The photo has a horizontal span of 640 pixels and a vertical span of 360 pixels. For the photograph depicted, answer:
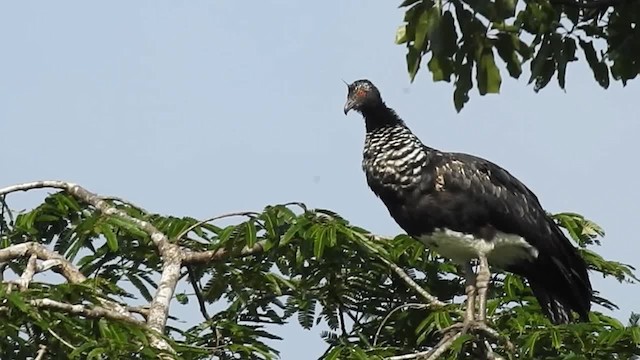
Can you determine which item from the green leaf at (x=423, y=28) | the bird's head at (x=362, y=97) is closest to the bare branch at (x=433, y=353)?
the bird's head at (x=362, y=97)

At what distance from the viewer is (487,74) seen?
2.64 metres

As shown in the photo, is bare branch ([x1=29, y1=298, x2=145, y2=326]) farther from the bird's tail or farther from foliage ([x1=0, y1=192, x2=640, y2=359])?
the bird's tail

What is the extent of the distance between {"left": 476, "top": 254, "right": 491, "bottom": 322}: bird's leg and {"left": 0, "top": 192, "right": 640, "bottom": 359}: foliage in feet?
0.27

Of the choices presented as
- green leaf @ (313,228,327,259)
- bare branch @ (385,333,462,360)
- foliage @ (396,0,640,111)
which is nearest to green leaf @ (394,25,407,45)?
Result: foliage @ (396,0,640,111)

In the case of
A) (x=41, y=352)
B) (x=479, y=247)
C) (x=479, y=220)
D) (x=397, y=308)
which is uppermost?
(x=479, y=220)

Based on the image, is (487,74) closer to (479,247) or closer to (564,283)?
(479,247)

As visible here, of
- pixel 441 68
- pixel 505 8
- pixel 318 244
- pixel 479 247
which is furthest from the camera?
pixel 479 247

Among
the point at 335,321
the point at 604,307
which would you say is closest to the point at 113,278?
the point at 335,321

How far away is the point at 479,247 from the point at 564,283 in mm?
385

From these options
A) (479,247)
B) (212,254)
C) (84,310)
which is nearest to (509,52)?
(84,310)

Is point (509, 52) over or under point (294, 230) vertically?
under

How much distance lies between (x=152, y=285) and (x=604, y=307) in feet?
6.13

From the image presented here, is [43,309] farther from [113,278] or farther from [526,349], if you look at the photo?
[526,349]

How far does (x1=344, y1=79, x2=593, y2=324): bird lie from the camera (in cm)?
552
